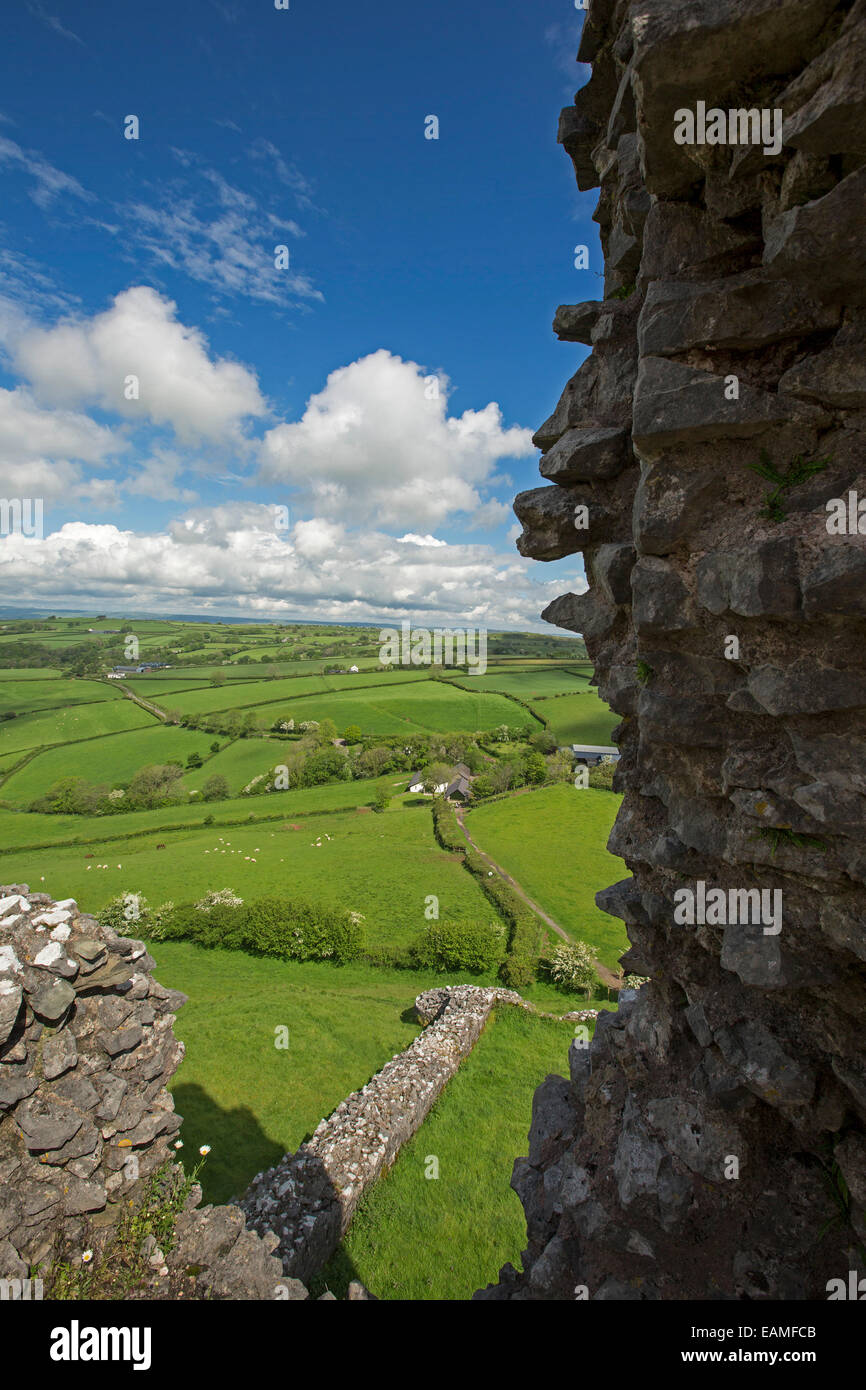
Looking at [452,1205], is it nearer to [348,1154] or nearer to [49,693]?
[348,1154]

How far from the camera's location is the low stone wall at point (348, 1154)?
470 inches

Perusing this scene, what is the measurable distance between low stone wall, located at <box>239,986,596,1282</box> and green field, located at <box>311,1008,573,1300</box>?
430 mm

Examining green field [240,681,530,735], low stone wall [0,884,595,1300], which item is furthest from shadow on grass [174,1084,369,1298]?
green field [240,681,530,735]

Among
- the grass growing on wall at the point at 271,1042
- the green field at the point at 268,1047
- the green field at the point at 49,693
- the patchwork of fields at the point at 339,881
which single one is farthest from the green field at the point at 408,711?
the green field at the point at 268,1047

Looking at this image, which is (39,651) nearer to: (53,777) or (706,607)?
(53,777)

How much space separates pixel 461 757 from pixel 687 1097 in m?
68.6

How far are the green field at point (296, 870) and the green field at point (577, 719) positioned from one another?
37.6m

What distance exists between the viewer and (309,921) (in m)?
31.4

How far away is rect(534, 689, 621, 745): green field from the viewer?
83.8 meters

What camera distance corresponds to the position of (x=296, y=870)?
4281cm

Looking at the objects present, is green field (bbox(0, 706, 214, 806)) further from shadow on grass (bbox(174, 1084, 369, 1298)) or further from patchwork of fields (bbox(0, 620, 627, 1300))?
shadow on grass (bbox(174, 1084, 369, 1298))

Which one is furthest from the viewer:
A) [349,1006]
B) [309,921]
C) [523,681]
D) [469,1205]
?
[523,681]

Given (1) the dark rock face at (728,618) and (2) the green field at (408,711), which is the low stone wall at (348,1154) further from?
(2) the green field at (408,711)
